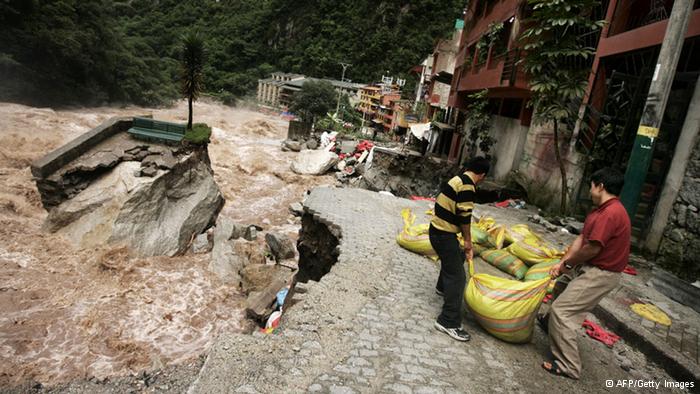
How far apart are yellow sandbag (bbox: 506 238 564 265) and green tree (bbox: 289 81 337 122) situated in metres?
37.2

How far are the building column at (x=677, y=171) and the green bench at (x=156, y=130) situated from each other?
35.9 feet

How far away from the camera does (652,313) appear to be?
14.3 feet

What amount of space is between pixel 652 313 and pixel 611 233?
86.3 inches

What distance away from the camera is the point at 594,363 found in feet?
11.5

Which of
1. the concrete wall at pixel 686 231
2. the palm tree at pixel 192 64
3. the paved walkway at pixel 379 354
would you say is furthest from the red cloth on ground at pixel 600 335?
the palm tree at pixel 192 64

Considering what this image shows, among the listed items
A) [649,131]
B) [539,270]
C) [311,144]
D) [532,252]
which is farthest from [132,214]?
[311,144]

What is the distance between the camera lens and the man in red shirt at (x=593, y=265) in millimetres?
3008

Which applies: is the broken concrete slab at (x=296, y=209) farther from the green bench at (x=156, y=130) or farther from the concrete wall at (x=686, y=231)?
the concrete wall at (x=686, y=231)

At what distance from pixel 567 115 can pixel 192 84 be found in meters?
13.5

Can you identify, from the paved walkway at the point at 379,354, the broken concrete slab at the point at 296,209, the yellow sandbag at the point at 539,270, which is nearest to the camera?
the paved walkway at the point at 379,354

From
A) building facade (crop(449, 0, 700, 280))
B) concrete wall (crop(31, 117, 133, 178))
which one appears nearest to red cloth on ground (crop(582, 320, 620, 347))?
building facade (crop(449, 0, 700, 280))

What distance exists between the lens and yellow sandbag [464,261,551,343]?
334cm

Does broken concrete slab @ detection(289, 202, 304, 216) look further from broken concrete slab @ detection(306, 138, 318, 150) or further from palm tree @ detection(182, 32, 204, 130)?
broken concrete slab @ detection(306, 138, 318, 150)

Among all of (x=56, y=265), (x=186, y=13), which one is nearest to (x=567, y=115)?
(x=56, y=265)
